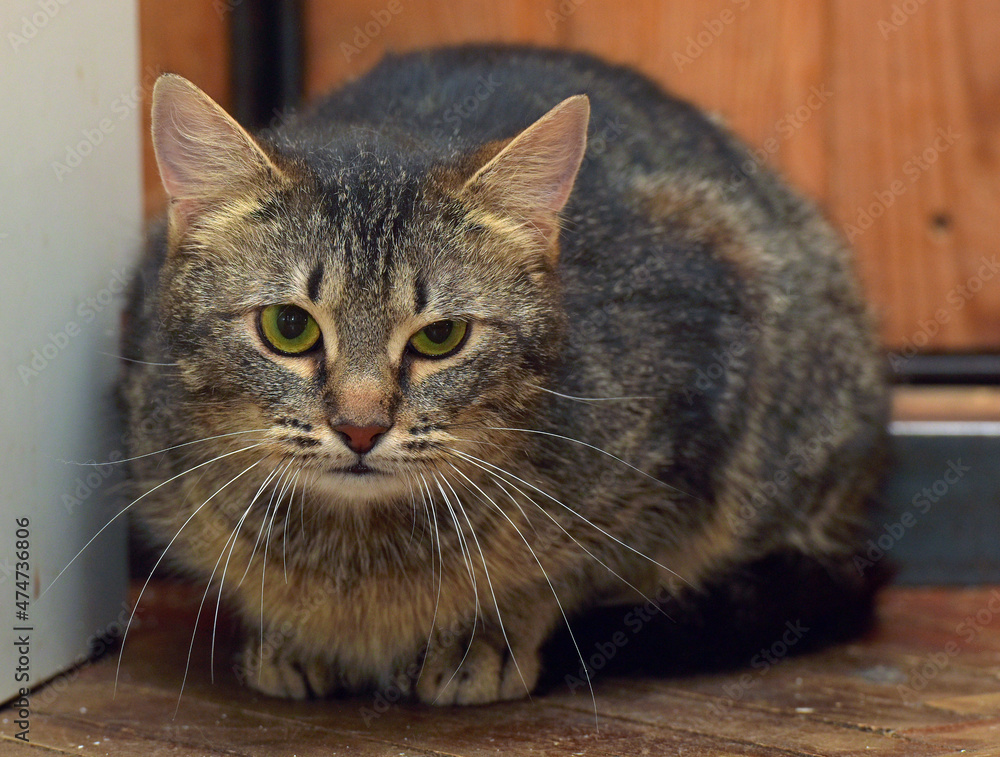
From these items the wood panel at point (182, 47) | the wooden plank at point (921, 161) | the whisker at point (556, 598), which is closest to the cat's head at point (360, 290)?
the whisker at point (556, 598)

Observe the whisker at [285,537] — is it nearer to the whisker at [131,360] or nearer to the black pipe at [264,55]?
the whisker at [131,360]

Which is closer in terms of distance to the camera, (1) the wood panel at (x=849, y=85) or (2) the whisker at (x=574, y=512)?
(2) the whisker at (x=574, y=512)

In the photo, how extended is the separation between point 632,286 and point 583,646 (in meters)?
0.66

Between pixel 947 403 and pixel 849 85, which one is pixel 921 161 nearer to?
pixel 849 85

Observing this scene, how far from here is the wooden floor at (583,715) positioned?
171 cm

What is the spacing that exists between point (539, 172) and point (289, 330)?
0.46 meters

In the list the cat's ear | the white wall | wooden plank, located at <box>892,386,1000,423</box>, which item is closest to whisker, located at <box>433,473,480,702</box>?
the cat's ear

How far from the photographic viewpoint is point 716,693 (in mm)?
1999

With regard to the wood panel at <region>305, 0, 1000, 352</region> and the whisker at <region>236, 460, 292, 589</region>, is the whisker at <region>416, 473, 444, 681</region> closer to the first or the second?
the whisker at <region>236, 460, 292, 589</region>

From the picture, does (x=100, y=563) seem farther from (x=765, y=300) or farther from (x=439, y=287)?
(x=765, y=300)

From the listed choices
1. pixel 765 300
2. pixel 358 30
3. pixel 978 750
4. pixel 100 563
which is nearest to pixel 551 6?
pixel 358 30

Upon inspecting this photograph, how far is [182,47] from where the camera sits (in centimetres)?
286

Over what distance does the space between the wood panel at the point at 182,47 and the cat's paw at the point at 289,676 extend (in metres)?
1.23

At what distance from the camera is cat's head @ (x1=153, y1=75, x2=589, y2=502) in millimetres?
1626
